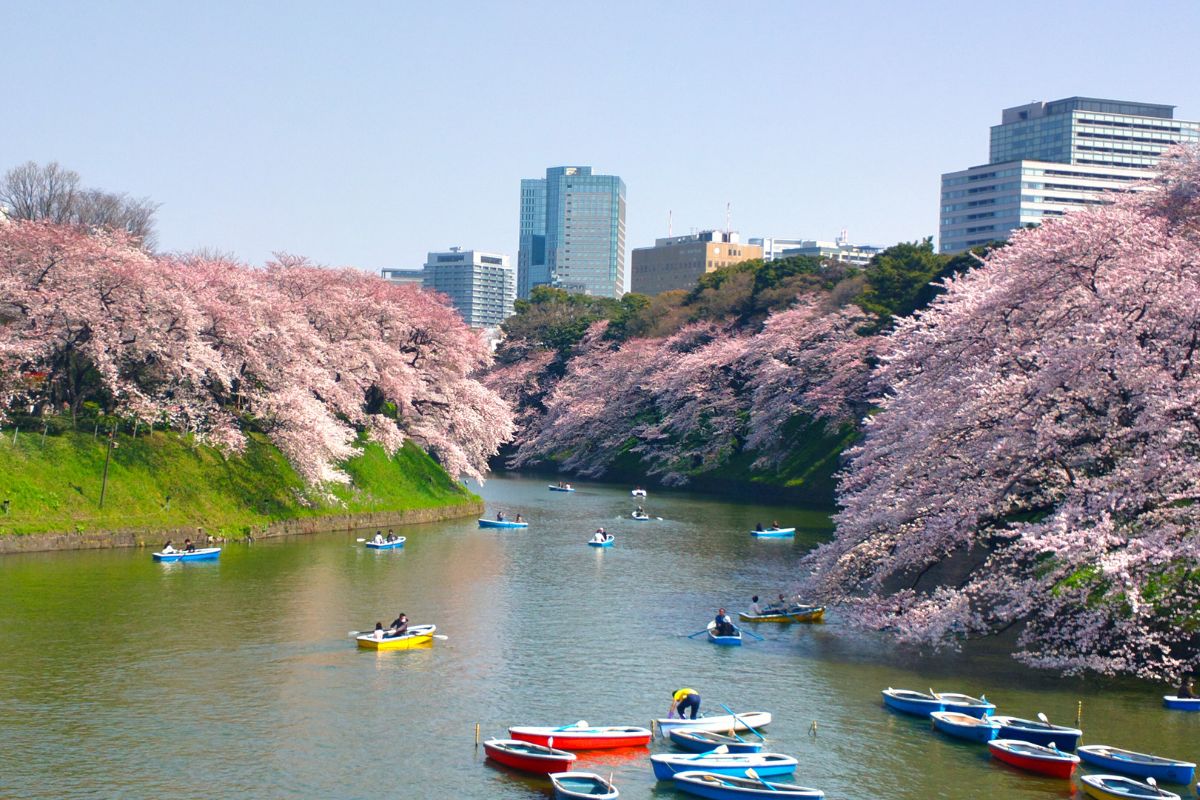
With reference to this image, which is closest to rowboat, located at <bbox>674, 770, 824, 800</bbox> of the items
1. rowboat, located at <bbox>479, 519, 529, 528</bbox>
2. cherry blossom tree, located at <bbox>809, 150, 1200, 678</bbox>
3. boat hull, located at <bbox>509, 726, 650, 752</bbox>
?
boat hull, located at <bbox>509, 726, 650, 752</bbox>

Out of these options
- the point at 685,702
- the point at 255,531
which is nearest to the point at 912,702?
the point at 685,702

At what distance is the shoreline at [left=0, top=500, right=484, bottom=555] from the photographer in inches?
1684

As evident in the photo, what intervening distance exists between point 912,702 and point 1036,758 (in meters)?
3.98

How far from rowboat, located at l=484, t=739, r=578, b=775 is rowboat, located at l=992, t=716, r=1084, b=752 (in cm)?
917

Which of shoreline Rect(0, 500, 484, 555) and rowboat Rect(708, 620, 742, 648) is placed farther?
shoreline Rect(0, 500, 484, 555)

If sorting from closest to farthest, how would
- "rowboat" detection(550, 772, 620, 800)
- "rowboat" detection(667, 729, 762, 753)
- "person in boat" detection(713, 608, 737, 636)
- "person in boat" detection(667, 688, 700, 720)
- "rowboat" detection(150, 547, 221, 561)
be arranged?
"rowboat" detection(550, 772, 620, 800)
"rowboat" detection(667, 729, 762, 753)
"person in boat" detection(667, 688, 700, 720)
"person in boat" detection(713, 608, 737, 636)
"rowboat" detection(150, 547, 221, 561)

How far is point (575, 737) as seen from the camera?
23.6 meters

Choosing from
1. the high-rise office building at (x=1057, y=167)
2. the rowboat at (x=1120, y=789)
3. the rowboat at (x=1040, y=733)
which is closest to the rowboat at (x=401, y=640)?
the rowboat at (x=1040, y=733)

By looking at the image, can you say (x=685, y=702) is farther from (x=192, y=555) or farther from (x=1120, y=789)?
(x=192, y=555)

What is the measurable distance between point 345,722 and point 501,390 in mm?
96273

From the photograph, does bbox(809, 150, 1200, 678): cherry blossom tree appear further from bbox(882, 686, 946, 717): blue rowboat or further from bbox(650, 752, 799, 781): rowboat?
bbox(650, 752, 799, 781): rowboat

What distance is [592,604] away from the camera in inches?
1570

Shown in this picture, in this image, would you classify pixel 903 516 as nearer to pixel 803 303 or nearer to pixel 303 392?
pixel 303 392

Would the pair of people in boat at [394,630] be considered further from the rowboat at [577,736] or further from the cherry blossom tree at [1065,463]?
the cherry blossom tree at [1065,463]
